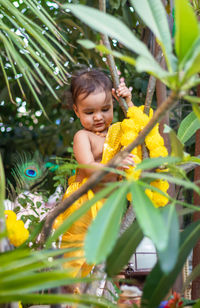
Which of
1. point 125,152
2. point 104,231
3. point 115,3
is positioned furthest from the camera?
point 115,3

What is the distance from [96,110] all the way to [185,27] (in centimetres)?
91

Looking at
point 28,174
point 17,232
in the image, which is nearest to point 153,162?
point 17,232

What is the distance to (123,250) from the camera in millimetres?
577

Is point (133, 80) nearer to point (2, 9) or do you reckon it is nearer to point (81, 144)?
point (81, 144)

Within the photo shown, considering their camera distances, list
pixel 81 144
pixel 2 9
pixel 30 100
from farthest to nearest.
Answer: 1. pixel 30 100
2. pixel 81 144
3. pixel 2 9

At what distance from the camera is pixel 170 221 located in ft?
1.60

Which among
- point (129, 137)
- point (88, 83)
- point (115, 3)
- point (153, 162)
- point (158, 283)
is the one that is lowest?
point (158, 283)

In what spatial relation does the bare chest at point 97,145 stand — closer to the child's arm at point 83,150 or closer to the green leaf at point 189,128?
the child's arm at point 83,150

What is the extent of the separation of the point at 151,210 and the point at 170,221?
0.18ft

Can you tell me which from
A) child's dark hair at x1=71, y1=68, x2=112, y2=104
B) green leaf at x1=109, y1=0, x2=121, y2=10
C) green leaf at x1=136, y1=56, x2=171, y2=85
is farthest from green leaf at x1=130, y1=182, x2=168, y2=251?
green leaf at x1=109, y1=0, x2=121, y2=10

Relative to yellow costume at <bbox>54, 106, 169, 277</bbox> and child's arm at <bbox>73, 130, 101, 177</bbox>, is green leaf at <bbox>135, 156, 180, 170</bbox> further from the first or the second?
child's arm at <bbox>73, 130, 101, 177</bbox>

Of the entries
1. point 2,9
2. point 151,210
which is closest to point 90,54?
point 2,9

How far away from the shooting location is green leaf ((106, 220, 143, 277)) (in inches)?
21.2

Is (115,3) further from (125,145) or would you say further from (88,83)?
(125,145)
